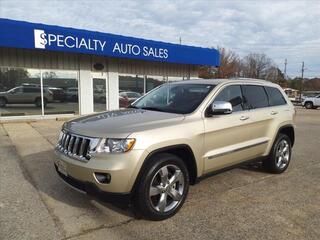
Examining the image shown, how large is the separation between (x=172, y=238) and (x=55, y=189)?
90.4 inches

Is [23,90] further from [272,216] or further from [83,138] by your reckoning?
[272,216]

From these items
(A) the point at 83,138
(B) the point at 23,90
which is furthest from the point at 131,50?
(A) the point at 83,138

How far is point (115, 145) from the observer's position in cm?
364

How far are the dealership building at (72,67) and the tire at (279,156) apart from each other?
10.1 m

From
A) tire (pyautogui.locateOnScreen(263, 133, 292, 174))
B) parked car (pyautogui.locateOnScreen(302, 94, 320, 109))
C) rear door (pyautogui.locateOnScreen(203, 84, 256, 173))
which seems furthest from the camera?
parked car (pyautogui.locateOnScreen(302, 94, 320, 109))

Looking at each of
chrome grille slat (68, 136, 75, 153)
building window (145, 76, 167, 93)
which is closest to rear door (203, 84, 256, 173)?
chrome grille slat (68, 136, 75, 153)

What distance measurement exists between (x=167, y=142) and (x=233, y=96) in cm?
178

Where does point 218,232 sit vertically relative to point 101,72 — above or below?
below

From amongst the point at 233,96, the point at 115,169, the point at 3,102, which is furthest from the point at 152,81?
the point at 115,169

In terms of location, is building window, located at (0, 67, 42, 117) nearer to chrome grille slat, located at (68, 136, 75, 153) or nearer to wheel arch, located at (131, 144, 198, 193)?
chrome grille slat, located at (68, 136, 75, 153)

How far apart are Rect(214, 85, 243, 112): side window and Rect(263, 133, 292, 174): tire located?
127 centimetres

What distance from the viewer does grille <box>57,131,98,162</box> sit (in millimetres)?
3768

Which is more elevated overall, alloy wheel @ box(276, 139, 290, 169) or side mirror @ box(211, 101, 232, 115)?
side mirror @ box(211, 101, 232, 115)

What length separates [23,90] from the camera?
48.0 feet
